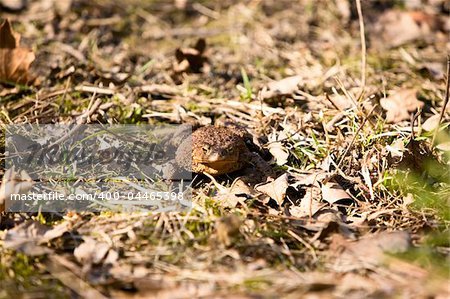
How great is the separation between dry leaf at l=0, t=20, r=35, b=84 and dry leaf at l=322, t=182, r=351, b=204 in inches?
106

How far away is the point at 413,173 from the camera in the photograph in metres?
3.38

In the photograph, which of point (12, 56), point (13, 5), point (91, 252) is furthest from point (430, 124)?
point (13, 5)

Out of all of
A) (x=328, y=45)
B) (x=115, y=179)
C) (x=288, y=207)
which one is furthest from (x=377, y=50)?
(x=115, y=179)

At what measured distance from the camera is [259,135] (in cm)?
396

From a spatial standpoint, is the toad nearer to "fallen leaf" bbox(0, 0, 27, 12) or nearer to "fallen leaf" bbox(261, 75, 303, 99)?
"fallen leaf" bbox(261, 75, 303, 99)

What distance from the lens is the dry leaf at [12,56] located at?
172 inches

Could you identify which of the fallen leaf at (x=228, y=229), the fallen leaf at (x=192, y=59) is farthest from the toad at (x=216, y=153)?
the fallen leaf at (x=192, y=59)

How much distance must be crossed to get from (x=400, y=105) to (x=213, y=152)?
1662 millimetres

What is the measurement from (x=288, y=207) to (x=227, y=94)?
168 centimetres

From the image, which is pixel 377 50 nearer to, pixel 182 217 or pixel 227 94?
pixel 227 94

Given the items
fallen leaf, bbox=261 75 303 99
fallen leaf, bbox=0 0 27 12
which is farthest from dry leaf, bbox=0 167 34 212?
fallen leaf, bbox=0 0 27 12

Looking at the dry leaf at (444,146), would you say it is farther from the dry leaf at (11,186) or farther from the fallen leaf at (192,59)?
the dry leaf at (11,186)

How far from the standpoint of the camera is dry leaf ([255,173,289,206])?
10.5 ft

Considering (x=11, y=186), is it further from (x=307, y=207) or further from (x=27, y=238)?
(x=307, y=207)
